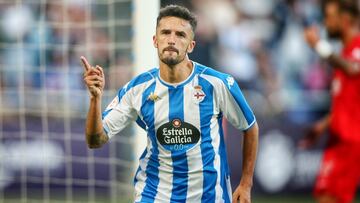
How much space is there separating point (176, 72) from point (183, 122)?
0.99 feet

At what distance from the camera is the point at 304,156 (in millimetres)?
11500

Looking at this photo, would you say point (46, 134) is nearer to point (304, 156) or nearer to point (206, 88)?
point (304, 156)

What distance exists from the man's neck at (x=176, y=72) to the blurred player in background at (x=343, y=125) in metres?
2.70

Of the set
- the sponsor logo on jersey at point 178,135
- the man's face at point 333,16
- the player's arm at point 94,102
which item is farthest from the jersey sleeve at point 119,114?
the man's face at point 333,16

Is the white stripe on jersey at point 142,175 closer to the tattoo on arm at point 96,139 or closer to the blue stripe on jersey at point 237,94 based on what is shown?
the tattoo on arm at point 96,139

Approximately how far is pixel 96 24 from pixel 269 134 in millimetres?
2596

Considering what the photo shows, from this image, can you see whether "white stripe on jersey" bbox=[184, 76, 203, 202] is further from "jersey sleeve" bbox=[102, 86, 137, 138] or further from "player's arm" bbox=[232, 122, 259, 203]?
"jersey sleeve" bbox=[102, 86, 137, 138]

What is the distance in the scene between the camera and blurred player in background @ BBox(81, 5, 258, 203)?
221 inches

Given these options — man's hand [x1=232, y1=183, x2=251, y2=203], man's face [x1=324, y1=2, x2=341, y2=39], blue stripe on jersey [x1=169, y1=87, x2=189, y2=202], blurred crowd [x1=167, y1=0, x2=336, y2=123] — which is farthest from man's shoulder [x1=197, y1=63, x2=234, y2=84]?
blurred crowd [x1=167, y1=0, x2=336, y2=123]

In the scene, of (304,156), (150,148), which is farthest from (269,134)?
(150,148)

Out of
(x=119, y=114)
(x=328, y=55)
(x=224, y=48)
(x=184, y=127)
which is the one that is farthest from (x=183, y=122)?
(x=224, y=48)

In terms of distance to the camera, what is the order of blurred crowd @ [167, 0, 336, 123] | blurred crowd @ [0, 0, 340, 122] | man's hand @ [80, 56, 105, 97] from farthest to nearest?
blurred crowd @ [167, 0, 336, 123]
blurred crowd @ [0, 0, 340, 122]
man's hand @ [80, 56, 105, 97]

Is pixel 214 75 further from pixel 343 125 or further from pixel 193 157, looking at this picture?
pixel 343 125

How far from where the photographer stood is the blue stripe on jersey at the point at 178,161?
562 cm
